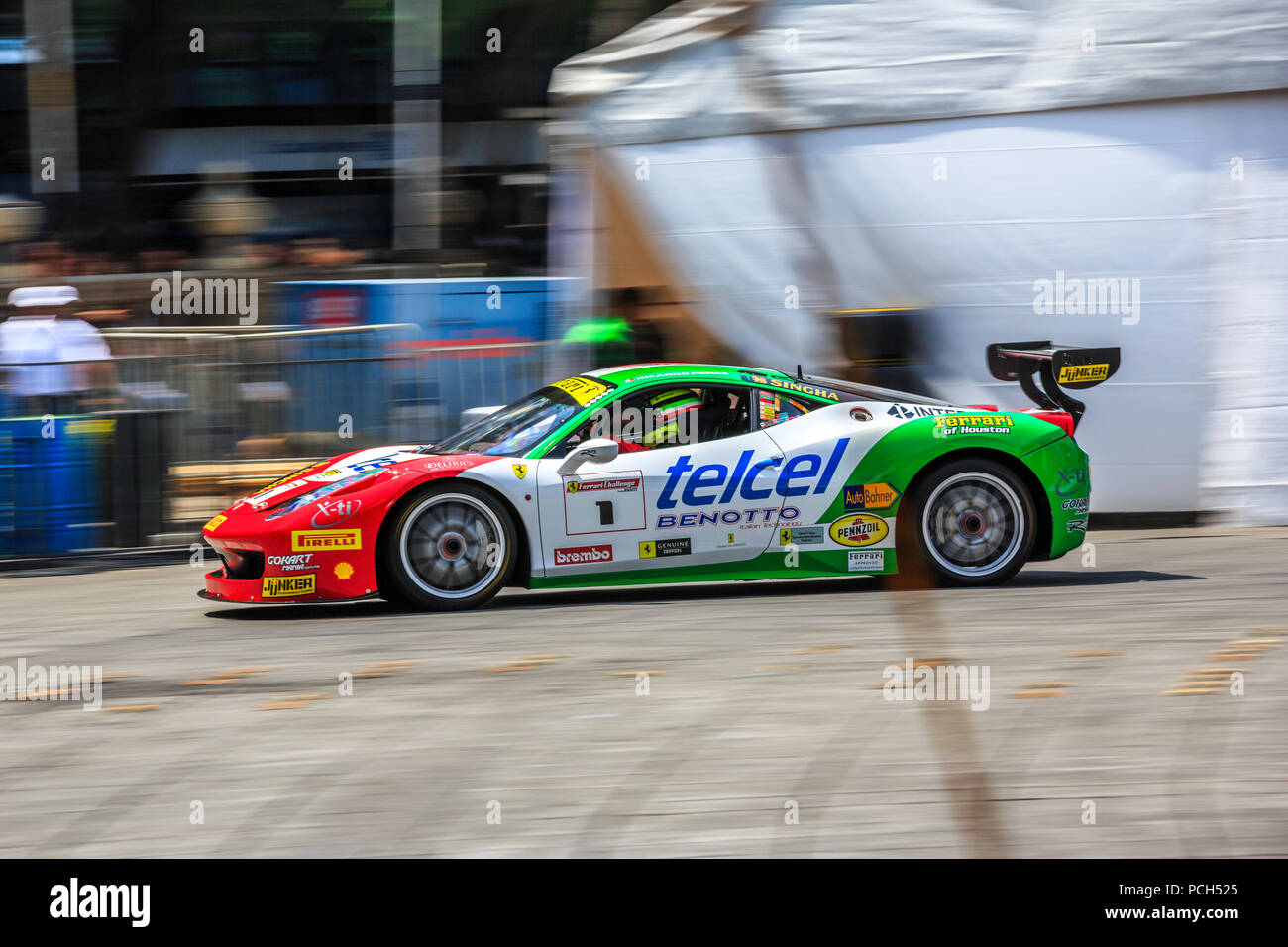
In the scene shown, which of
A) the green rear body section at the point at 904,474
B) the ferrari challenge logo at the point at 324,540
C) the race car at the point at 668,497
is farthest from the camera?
the green rear body section at the point at 904,474

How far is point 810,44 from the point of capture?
1000cm

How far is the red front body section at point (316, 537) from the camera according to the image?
22.7ft

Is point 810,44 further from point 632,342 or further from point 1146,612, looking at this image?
point 1146,612

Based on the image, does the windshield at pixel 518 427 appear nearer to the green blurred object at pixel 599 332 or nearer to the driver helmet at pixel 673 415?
the driver helmet at pixel 673 415

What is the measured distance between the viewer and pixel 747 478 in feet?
23.8

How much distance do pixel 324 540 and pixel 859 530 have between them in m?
2.71

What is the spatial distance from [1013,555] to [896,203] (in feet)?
10.3

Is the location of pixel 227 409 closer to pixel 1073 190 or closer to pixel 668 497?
pixel 668 497

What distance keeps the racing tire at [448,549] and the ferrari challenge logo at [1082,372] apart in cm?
376

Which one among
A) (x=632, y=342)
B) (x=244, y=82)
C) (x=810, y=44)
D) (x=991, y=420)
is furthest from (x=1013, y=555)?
(x=244, y=82)

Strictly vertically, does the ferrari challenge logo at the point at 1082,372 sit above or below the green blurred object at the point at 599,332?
below

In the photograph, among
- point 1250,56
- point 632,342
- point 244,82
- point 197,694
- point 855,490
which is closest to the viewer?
point 197,694

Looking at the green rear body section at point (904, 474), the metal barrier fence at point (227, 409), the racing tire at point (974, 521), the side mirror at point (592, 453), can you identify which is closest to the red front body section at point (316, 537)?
the side mirror at point (592, 453)

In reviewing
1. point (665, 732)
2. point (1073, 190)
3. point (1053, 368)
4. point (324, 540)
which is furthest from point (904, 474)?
point (1073, 190)
